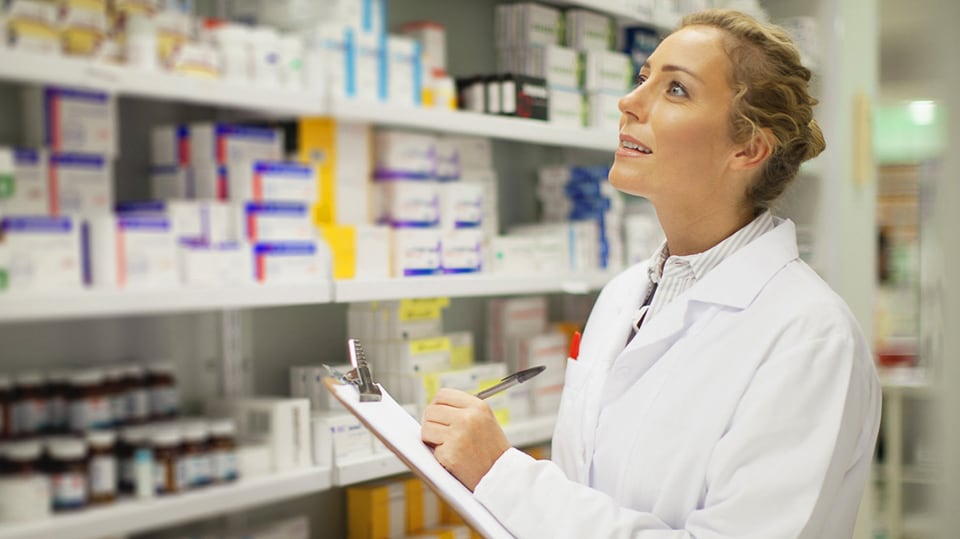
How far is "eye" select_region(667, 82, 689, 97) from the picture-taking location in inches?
72.4

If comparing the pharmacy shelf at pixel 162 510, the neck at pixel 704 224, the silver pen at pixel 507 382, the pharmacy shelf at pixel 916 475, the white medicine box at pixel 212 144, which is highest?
the white medicine box at pixel 212 144

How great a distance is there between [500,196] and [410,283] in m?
1.09

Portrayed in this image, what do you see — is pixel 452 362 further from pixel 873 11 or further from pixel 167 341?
pixel 873 11

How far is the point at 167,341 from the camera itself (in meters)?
2.44

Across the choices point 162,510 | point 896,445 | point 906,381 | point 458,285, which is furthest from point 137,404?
point 906,381

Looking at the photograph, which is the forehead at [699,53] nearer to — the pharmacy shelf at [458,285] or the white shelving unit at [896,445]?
the pharmacy shelf at [458,285]

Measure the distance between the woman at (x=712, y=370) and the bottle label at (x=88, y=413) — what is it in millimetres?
732

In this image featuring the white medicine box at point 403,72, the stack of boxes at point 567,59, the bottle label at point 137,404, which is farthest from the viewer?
the stack of boxes at point 567,59

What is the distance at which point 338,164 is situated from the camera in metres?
2.47

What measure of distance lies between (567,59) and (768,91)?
1420 millimetres

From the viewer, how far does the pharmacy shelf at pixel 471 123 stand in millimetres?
2361

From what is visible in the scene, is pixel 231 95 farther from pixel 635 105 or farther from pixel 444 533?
pixel 444 533

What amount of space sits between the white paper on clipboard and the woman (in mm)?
43

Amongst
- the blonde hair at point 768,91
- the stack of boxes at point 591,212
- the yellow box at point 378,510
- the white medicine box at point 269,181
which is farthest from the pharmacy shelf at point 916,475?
the white medicine box at point 269,181
